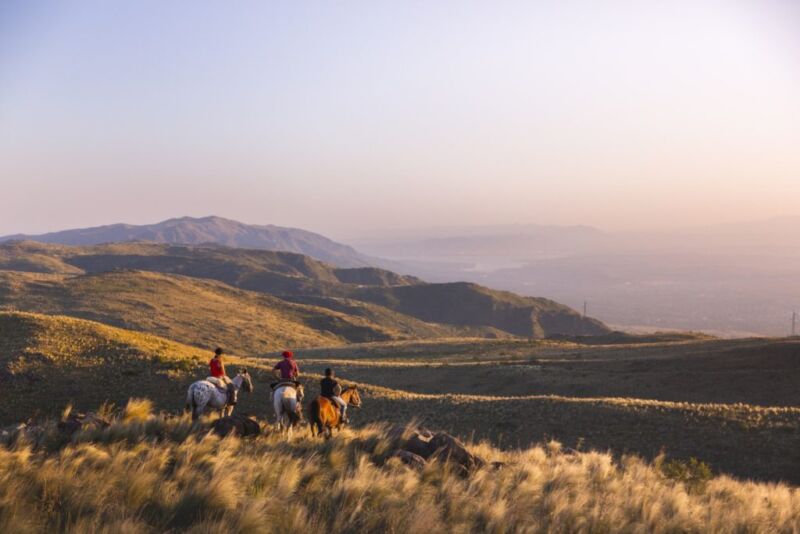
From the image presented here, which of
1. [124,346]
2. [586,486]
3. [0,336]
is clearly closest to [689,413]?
[586,486]

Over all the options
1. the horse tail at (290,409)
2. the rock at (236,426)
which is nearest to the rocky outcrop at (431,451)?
the horse tail at (290,409)

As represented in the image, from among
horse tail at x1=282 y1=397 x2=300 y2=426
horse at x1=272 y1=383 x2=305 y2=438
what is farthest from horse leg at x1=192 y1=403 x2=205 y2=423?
horse tail at x1=282 y1=397 x2=300 y2=426

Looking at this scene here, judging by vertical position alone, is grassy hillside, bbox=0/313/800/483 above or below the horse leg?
below

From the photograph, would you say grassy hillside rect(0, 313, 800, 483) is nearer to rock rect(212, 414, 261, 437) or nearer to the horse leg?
the horse leg

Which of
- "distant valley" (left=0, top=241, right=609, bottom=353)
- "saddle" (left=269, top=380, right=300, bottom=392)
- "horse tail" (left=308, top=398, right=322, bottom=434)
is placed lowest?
"distant valley" (left=0, top=241, right=609, bottom=353)

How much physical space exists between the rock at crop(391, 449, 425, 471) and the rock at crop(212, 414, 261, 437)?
Result: 3805 millimetres

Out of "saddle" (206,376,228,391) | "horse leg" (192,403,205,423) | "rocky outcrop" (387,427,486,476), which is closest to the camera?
"rocky outcrop" (387,427,486,476)

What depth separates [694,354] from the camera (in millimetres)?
46906

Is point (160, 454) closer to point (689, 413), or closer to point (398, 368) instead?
point (689, 413)

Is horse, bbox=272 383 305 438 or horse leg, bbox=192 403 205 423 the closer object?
horse, bbox=272 383 305 438

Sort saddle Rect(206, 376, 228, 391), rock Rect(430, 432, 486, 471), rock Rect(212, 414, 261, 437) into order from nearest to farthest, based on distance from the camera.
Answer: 1. rock Rect(430, 432, 486, 471)
2. rock Rect(212, 414, 261, 437)
3. saddle Rect(206, 376, 228, 391)

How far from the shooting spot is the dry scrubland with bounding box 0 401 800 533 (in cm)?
743

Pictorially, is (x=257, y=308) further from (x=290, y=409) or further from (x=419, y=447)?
(x=419, y=447)

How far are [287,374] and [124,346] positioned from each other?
18675 mm
